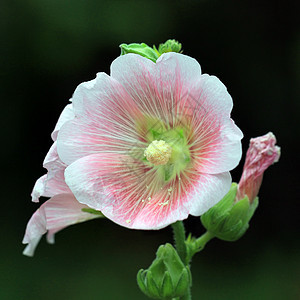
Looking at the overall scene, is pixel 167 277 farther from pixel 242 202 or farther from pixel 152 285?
pixel 242 202

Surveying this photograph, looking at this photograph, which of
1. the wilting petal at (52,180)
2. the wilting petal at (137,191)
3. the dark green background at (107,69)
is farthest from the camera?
the dark green background at (107,69)

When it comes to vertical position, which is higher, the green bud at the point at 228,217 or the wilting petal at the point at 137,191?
the wilting petal at the point at 137,191

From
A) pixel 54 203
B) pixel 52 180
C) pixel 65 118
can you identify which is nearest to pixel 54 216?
pixel 54 203

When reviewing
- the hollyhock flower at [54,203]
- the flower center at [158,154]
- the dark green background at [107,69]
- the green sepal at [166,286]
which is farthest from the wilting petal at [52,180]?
the dark green background at [107,69]

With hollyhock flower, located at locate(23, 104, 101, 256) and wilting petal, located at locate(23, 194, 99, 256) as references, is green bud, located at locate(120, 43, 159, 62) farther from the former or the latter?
wilting petal, located at locate(23, 194, 99, 256)

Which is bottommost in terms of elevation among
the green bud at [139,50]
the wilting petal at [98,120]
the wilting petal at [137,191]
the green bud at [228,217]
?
the green bud at [228,217]

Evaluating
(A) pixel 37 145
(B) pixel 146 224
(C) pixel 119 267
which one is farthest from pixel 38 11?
(B) pixel 146 224

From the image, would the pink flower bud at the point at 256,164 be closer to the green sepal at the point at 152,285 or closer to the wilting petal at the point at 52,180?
the green sepal at the point at 152,285
